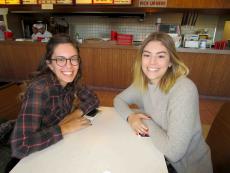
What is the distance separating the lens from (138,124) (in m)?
1.09

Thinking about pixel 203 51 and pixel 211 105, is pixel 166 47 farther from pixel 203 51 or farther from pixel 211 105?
pixel 211 105

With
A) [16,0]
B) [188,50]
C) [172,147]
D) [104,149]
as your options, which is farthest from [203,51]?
[16,0]

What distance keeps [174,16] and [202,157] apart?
3678mm

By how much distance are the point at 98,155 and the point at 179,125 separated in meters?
0.44

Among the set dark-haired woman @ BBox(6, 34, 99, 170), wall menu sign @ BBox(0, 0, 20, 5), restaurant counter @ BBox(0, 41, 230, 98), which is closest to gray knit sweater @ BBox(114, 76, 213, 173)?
dark-haired woman @ BBox(6, 34, 99, 170)

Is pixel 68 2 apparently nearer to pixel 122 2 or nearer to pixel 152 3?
pixel 122 2

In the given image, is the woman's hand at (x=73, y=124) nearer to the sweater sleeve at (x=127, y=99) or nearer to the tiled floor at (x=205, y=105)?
the sweater sleeve at (x=127, y=99)

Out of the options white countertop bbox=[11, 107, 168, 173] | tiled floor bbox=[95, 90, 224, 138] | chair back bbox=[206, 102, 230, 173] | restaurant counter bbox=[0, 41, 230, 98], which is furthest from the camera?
restaurant counter bbox=[0, 41, 230, 98]

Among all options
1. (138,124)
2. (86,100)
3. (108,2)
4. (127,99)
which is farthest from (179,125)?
(108,2)

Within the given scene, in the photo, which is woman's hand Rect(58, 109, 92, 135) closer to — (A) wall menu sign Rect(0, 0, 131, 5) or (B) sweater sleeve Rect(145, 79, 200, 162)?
(B) sweater sleeve Rect(145, 79, 200, 162)

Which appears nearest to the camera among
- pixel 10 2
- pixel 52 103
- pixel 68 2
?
pixel 52 103

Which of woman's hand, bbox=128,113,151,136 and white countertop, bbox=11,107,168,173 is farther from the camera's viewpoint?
woman's hand, bbox=128,113,151,136

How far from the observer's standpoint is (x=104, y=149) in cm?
89

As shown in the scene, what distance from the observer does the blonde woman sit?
0.94m
